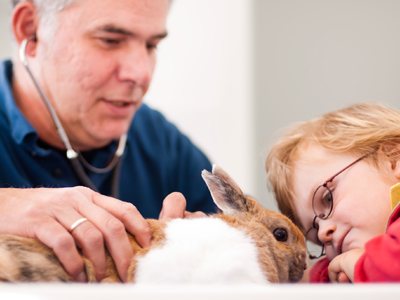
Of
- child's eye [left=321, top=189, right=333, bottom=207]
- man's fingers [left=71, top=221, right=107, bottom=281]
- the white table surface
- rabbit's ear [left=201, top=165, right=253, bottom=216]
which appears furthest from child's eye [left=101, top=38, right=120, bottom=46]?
the white table surface

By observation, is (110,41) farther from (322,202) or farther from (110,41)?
(322,202)

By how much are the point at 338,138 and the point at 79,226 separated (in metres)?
0.65

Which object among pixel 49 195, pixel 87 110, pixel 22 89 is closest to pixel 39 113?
pixel 22 89

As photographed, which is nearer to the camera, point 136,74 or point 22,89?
point 136,74

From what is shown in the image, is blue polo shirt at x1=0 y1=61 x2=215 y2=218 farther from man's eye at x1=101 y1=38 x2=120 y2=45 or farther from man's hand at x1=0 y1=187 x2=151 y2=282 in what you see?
man's eye at x1=101 y1=38 x2=120 y2=45

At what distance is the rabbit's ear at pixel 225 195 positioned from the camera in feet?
2.72

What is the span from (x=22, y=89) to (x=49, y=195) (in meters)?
0.68

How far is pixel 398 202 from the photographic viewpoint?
0.71 metres

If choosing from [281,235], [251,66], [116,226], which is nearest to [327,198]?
[281,235]

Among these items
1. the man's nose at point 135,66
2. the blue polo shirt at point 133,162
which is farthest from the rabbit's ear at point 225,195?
the man's nose at point 135,66

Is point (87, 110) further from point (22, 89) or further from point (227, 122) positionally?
point (227, 122)

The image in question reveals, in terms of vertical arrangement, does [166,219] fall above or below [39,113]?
below

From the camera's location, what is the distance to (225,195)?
33.3 inches

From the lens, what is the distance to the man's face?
3.33 feet
